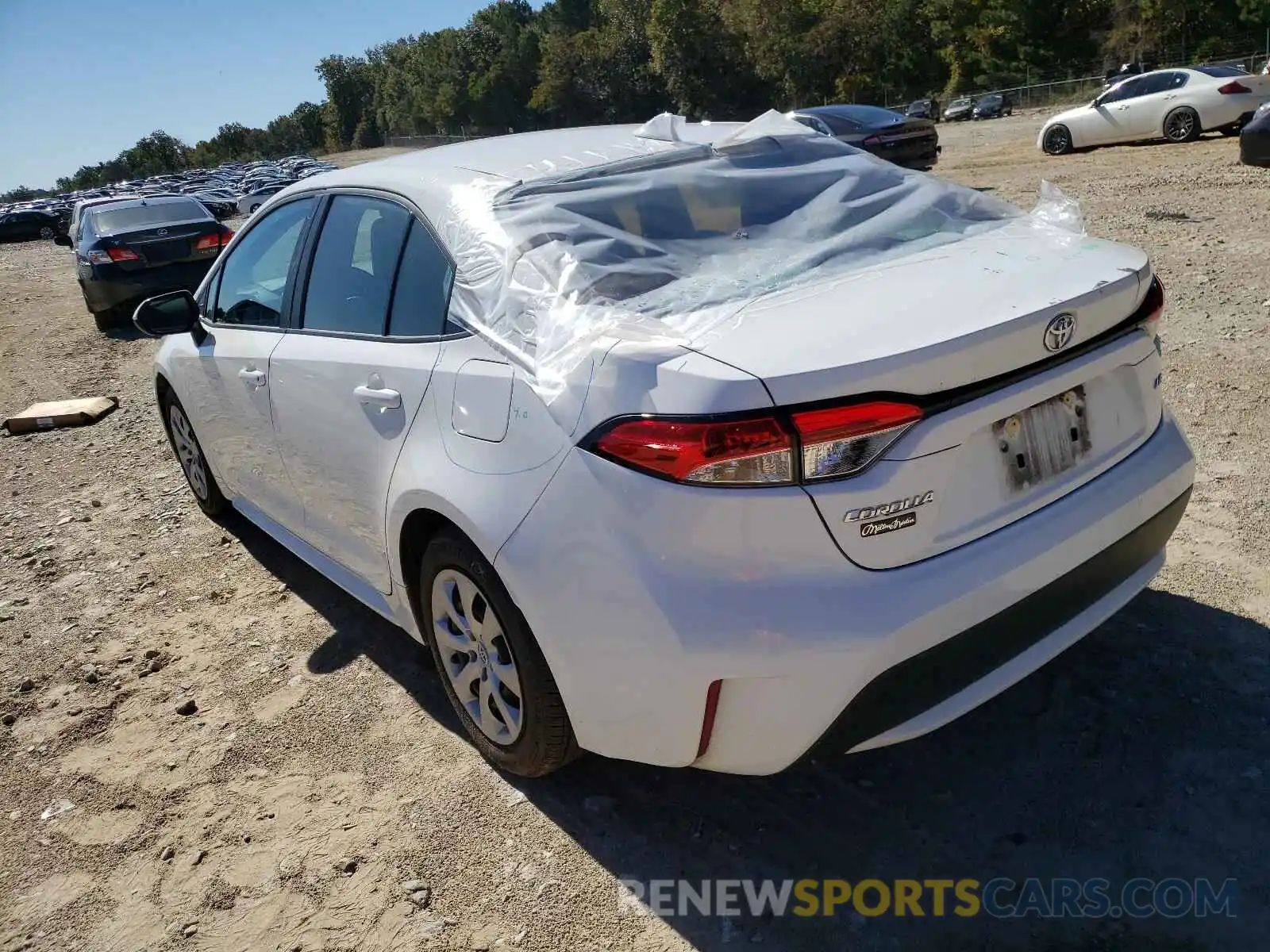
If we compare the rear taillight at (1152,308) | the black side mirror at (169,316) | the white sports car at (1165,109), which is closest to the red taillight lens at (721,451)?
the rear taillight at (1152,308)

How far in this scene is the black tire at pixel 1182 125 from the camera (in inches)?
650

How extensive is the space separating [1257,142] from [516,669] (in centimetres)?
1258

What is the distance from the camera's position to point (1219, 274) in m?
7.02

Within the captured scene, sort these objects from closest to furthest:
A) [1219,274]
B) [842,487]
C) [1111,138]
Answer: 1. [842,487]
2. [1219,274]
3. [1111,138]

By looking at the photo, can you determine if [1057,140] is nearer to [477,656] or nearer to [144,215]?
[144,215]

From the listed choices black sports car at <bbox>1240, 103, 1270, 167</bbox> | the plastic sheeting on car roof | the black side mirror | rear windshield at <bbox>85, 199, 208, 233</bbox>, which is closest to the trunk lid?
the plastic sheeting on car roof

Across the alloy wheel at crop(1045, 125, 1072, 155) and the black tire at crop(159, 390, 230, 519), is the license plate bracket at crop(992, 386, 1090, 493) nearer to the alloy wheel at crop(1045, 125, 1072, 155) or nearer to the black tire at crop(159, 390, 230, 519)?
the black tire at crop(159, 390, 230, 519)

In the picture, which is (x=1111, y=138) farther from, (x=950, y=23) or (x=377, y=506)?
(x=950, y=23)

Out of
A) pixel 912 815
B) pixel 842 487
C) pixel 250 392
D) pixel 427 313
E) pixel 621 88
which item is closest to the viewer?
pixel 842 487

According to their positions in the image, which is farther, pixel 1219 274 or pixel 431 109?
pixel 431 109

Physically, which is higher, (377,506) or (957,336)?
(957,336)

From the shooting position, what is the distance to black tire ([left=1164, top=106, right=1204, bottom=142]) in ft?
54.2

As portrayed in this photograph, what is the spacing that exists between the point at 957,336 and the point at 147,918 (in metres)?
2.50

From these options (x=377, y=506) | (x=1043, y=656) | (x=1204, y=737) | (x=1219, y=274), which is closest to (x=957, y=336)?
(x=1043, y=656)
